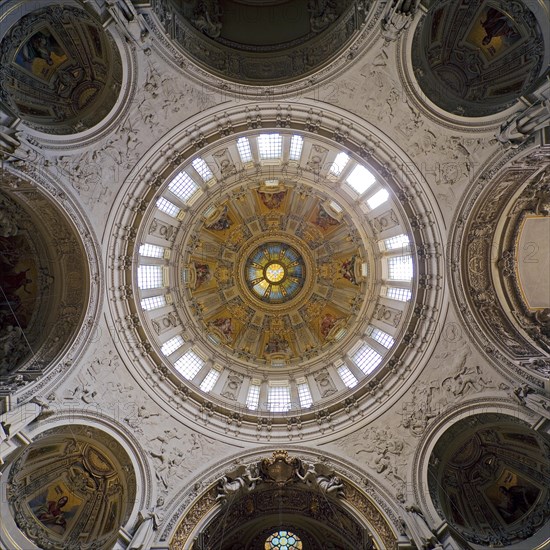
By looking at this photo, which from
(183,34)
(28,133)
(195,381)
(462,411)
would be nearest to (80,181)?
(28,133)

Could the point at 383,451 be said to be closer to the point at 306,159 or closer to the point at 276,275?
the point at 306,159

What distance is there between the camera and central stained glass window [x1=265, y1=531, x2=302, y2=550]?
22.6 metres

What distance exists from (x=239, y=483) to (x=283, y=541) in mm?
5995

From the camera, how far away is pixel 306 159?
23562 millimetres

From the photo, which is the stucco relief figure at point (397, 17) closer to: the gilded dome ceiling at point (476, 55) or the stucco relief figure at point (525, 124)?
the gilded dome ceiling at point (476, 55)

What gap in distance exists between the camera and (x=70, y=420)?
60.4ft

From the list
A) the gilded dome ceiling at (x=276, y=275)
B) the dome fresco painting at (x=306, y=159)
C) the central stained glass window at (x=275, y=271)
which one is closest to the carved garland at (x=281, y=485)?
the dome fresco painting at (x=306, y=159)

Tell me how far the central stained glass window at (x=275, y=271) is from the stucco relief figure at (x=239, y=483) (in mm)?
15088

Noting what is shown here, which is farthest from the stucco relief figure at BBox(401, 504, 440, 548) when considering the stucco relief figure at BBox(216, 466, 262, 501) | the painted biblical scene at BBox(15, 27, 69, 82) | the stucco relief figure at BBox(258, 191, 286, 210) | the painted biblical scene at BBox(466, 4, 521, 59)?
the painted biblical scene at BBox(15, 27, 69, 82)

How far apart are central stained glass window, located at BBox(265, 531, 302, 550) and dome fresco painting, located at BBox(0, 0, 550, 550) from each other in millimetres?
104

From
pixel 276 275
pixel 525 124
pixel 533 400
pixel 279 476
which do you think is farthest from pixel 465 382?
pixel 276 275

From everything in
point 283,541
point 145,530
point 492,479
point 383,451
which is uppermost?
point 492,479

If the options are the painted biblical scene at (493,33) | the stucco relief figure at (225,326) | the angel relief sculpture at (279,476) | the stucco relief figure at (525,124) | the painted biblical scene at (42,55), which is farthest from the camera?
the stucco relief figure at (225,326)

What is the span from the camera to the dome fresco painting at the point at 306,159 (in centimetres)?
1700
